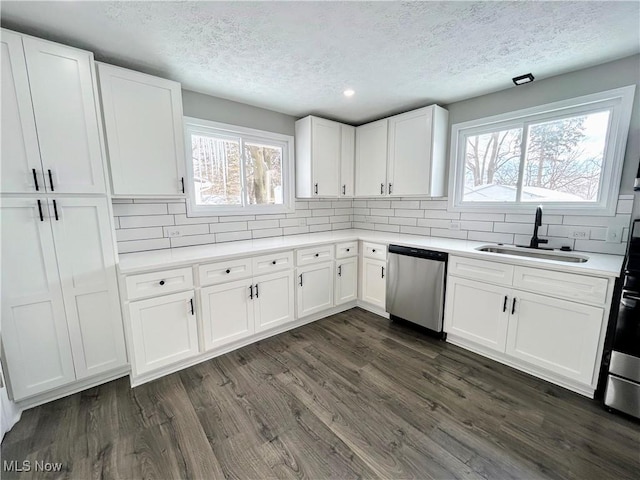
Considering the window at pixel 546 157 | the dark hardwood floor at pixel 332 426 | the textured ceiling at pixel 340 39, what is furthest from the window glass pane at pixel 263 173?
the window at pixel 546 157

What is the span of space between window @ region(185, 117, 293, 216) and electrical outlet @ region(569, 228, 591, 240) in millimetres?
2815

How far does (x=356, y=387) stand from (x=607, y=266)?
6.27 feet

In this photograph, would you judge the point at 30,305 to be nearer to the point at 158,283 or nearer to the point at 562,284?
the point at 158,283

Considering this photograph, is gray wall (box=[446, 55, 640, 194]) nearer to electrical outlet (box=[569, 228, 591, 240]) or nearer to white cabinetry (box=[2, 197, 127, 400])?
electrical outlet (box=[569, 228, 591, 240])

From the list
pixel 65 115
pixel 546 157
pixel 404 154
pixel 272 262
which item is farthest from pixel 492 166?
pixel 65 115

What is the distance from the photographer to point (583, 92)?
223 cm

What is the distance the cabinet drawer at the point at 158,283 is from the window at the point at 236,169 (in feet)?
2.72

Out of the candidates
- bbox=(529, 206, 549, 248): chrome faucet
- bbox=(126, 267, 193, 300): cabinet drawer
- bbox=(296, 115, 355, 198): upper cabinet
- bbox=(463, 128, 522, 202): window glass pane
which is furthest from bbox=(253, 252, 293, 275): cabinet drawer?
bbox=(529, 206, 549, 248): chrome faucet

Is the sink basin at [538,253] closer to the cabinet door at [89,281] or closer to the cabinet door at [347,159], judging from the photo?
the cabinet door at [347,159]

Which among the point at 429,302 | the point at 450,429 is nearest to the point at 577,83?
the point at 429,302

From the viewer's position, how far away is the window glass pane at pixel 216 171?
2758mm

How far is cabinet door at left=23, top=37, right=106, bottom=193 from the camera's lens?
166cm

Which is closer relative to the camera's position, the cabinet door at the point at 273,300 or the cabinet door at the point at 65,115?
the cabinet door at the point at 65,115

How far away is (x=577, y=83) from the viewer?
7.38 feet
